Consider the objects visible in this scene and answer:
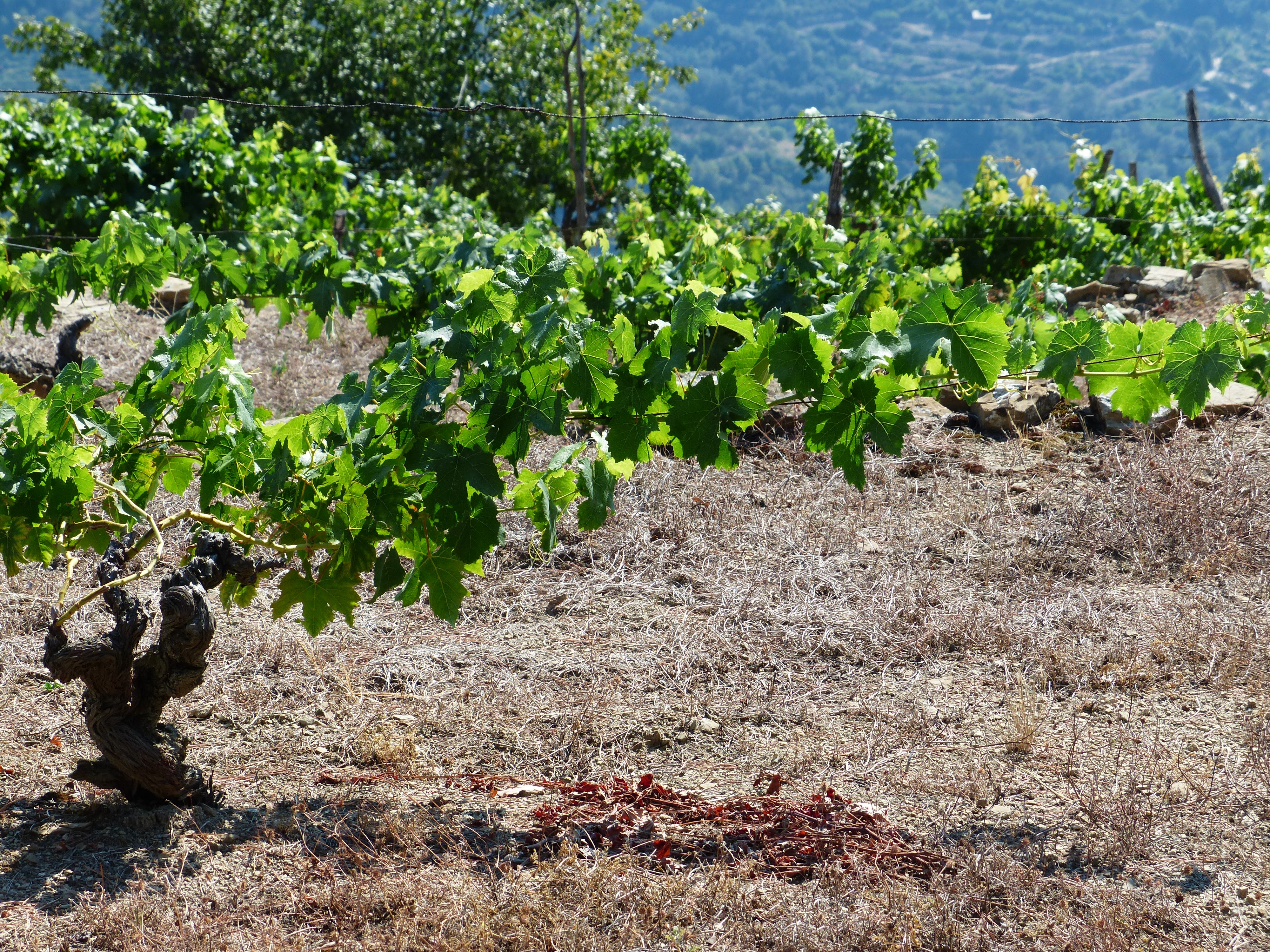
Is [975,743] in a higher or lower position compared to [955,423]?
lower

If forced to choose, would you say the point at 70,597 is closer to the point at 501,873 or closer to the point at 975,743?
the point at 501,873

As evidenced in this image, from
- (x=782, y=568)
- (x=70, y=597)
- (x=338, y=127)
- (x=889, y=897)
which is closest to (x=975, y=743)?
(x=889, y=897)

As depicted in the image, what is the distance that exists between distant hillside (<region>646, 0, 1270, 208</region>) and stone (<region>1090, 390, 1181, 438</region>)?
135371 mm

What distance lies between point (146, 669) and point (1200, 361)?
100.0 inches

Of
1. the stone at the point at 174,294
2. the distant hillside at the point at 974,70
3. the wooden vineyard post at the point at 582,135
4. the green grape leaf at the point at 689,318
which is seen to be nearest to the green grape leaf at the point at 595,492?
the green grape leaf at the point at 689,318

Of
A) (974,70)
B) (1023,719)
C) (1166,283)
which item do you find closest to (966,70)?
(974,70)

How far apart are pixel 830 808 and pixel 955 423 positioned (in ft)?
11.1

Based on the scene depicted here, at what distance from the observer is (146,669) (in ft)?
8.08

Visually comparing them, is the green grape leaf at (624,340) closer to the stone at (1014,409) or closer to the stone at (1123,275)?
the stone at (1014,409)

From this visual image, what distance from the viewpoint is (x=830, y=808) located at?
2.53 m

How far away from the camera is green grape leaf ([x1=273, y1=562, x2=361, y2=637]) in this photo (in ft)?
7.78

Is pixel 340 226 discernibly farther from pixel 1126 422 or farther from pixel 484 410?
pixel 484 410

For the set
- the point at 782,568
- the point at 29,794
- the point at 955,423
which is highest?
the point at 955,423

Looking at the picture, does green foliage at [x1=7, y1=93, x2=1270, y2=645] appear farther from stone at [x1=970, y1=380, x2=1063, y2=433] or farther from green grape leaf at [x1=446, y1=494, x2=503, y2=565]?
stone at [x1=970, y1=380, x2=1063, y2=433]
